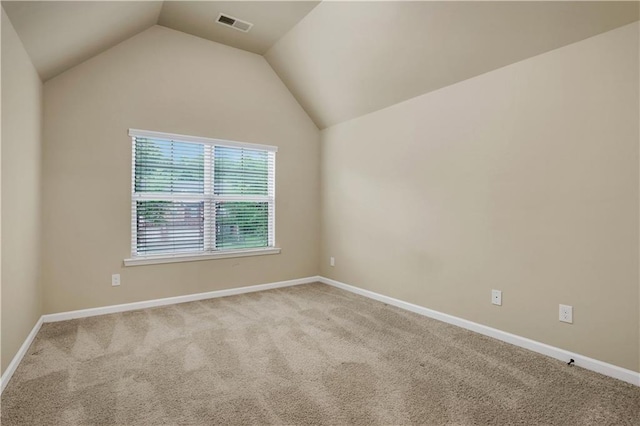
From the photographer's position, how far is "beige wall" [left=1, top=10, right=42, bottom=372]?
2068mm

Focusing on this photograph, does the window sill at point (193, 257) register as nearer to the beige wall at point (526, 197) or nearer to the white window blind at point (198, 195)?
the white window blind at point (198, 195)

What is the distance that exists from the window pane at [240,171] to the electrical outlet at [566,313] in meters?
3.40

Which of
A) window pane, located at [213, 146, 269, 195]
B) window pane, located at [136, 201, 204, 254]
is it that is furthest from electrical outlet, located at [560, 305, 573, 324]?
window pane, located at [136, 201, 204, 254]

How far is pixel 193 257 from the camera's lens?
3904 mm

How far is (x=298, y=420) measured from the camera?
1.72 metres

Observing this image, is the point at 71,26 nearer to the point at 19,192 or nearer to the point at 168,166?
the point at 19,192

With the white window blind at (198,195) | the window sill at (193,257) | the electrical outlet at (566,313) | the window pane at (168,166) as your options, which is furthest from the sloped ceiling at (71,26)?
the electrical outlet at (566,313)

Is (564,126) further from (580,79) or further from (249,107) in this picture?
(249,107)

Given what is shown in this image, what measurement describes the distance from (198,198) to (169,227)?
18.2 inches

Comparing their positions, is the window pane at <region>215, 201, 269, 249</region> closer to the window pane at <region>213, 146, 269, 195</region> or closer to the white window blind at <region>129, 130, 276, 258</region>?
the white window blind at <region>129, 130, 276, 258</region>

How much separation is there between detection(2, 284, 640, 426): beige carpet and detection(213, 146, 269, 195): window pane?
1.69 m

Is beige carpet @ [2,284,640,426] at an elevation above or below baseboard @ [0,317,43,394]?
below

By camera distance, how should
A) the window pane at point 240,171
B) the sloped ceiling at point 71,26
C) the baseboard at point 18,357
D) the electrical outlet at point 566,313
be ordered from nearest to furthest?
the baseboard at point 18,357, the sloped ceiling at point 71,26, the electrical outlet at point 566,313, the window pane at point 240,171

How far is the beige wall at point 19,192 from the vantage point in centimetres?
207
